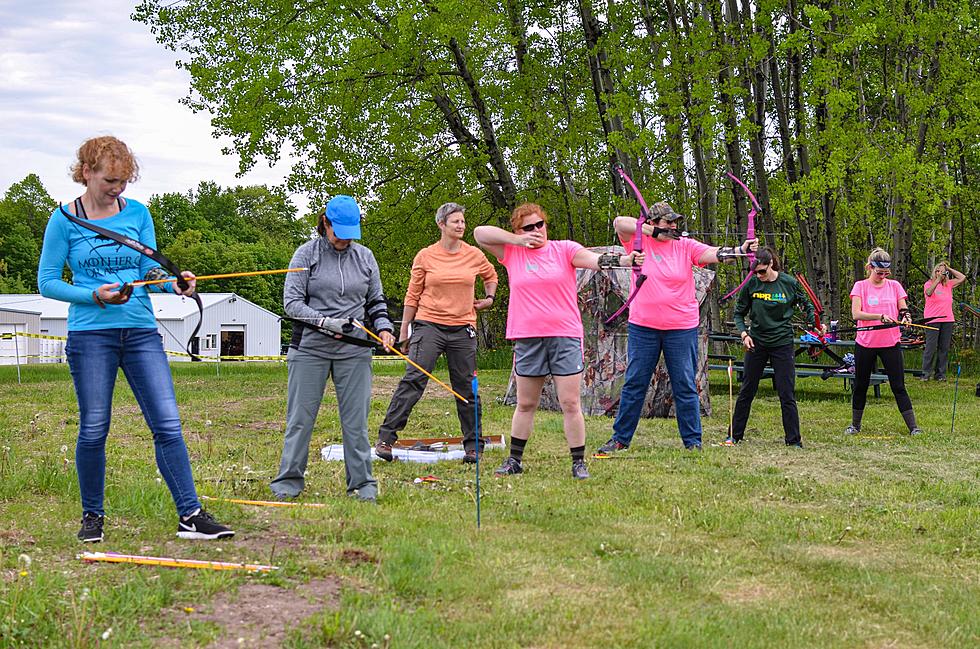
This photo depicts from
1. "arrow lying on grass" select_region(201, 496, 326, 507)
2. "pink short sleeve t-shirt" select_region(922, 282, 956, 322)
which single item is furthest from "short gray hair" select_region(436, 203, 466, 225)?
"pink short sleeve t-shirt" select_region(922, 282, 956, 322)

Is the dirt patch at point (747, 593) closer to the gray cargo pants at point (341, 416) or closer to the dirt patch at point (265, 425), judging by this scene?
the gray cargo pants at point (341, 416)

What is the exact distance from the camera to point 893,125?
59.7 ft

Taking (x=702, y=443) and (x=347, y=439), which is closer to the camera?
(x=347, y=439)

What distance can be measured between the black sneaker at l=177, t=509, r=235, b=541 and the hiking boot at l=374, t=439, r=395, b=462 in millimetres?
2760

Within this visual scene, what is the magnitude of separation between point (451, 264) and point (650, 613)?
4306mm

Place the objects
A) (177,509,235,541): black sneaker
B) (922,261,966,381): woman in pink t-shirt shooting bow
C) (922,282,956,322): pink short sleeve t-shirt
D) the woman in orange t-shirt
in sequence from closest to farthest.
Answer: (177,509,235,541): black sneaker < the woman in orange t-shirt < (922,261,966,381): woman in pink t-shirt shooting bow < (922,282,956,322): pink short sleeve t-shirt

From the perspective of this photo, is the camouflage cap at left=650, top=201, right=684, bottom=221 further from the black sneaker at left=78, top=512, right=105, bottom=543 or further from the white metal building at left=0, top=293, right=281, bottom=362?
the white metal building at left=0, top=293, right=281, bottom=362

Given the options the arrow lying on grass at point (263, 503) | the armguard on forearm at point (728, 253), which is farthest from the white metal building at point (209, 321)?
the arrow lying on grass at point (263, 503)

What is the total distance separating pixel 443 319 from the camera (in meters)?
7.81

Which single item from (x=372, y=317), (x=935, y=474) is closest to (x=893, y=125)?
(x=935, y=474)

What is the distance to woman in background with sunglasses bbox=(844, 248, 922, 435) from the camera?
9680mm

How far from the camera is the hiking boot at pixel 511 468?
696 centimetres

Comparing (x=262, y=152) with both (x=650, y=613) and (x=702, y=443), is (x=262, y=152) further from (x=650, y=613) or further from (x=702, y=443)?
(x=650, y=613)

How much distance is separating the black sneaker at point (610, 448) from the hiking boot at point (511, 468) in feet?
3.60
